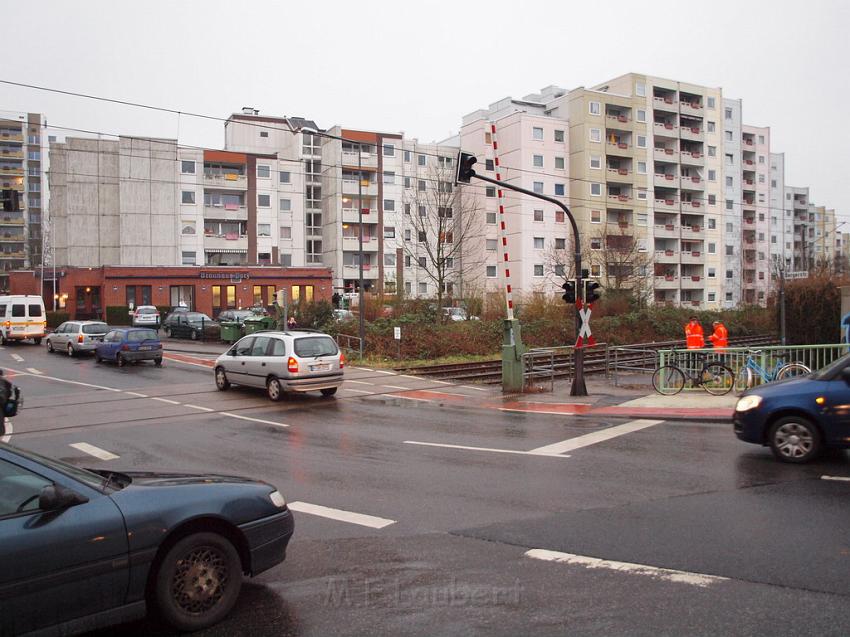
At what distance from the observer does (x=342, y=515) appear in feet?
23.6

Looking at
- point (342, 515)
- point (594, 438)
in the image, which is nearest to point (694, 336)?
point (594, 438)

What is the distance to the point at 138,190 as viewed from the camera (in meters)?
63.7

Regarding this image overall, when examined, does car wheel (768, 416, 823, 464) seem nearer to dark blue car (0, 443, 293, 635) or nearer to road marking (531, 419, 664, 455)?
road marking (531, 419, 664, 455)

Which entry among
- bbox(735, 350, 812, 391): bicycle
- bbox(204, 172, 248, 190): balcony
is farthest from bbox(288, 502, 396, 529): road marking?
bbox(204, 172, 248, 190): balcony

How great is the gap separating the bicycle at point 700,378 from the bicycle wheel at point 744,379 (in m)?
0.33

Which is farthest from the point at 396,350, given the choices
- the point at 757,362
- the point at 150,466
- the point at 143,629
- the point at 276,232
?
the point at 276,232

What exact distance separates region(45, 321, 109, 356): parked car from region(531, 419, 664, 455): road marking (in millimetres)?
24562

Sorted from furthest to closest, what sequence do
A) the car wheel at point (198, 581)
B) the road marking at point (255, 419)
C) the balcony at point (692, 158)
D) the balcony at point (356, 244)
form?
the balcony at point (692, 158) < the balcony at point (356, 244) < the road marking at point (255, 419) < the car wheel at point (198, 581)

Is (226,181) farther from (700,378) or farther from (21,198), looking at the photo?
(700,378)

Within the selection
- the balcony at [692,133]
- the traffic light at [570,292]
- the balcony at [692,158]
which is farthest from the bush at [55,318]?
the balcony at [692,133]

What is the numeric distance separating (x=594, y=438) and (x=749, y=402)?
270 cm

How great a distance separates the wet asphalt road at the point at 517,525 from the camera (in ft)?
15.1

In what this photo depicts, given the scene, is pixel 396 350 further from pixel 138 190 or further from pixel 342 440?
pixel 138 190

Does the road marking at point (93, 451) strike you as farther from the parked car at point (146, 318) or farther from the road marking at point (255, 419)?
the parked car at point (146, 318)
